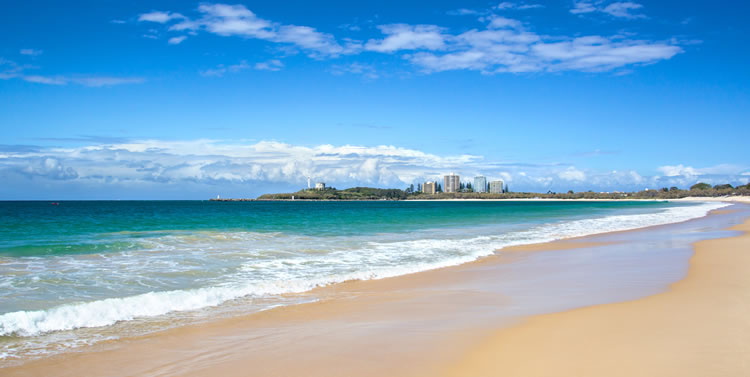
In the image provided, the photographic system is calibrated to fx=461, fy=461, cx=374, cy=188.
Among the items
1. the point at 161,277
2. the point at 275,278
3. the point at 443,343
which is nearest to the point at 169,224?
the point at 161,277

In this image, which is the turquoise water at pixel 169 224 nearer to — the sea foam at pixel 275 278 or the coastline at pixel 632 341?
the sea foam at pixel 275 278

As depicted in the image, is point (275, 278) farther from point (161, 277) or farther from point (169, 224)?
point (169, 224)

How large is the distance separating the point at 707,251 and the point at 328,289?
12102 millimetres

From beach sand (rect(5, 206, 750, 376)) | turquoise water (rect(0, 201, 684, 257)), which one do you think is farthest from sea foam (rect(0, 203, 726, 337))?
turquoise water (rect(0, 201, 684, 257))

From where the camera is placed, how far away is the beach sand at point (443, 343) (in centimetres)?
457

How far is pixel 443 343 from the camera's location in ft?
17.8

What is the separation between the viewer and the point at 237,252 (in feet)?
50.3

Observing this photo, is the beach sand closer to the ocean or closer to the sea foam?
the ocean

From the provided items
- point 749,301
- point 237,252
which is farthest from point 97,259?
point 749,301

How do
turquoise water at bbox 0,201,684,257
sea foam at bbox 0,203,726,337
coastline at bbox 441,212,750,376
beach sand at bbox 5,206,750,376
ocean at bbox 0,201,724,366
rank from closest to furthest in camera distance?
coastline at bbox 441,212,750,376 < beach sand at bbox 5,206,750,376 < ocean at bbox 0,201,724,366 < sea foam at bbox 0,203,726,337 < turquoise water at bbox 0,201,684,257

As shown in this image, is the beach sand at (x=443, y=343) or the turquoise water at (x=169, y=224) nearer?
the beach sand at (x=443, y=343)

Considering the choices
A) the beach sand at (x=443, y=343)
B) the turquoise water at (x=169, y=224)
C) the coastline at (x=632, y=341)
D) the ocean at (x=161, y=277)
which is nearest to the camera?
the coastline at (x=632, y=341)

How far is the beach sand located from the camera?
457 cm

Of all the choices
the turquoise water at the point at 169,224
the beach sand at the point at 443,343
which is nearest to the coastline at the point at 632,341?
the beach sand at the point at 443,343
